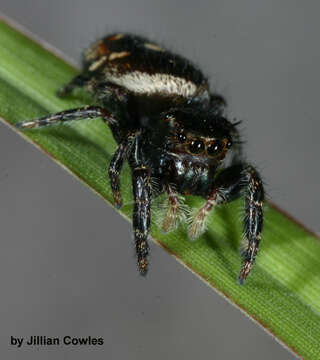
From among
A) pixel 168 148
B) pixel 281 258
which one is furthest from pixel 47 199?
pixel 281 258

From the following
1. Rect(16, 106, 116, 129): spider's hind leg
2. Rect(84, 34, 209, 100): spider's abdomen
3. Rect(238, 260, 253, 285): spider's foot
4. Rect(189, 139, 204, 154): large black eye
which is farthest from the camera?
Rect(84, 34, 209, 100): spider's abdomen

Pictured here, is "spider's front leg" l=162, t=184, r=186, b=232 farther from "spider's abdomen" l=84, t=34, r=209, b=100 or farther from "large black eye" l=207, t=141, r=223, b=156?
"spider's abdomen" l=84, t=34, r=209, b=100

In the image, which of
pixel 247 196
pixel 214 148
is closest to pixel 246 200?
pixel 247 196

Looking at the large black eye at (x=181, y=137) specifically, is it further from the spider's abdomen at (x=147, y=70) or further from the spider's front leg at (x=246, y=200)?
the spider's abdomen at (x=147, y=70)

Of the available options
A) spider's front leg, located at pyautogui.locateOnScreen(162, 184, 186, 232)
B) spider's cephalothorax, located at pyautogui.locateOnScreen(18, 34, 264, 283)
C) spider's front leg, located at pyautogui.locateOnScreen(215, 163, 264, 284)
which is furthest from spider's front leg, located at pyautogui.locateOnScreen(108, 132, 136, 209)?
Result: spider's front leg, located at pyautogui.locateOnScreen(215, 163, 264, 284)

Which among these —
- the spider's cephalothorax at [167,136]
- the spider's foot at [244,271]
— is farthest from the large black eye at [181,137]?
the spider's foot at [244,271]

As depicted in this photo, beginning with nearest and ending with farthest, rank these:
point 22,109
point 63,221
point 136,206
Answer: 1. point 136,206
2. point 22,109
3. point 63,221

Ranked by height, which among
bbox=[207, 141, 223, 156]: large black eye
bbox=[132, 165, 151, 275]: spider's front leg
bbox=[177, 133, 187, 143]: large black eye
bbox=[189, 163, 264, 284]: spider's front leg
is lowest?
bbox=[132, 165, 151, 275]: spider's front leg

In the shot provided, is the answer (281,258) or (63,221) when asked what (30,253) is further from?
(281,258)

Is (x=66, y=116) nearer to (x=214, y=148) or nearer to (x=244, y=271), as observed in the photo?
(x=214, y=148)
